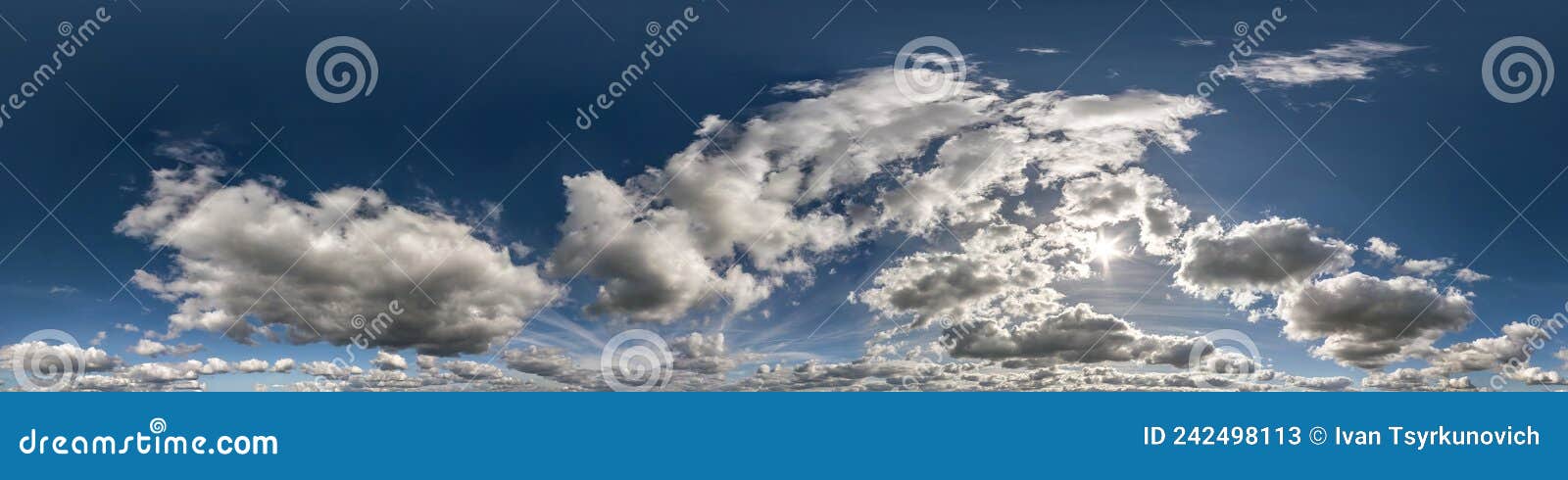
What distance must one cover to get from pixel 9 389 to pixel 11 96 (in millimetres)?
13982
